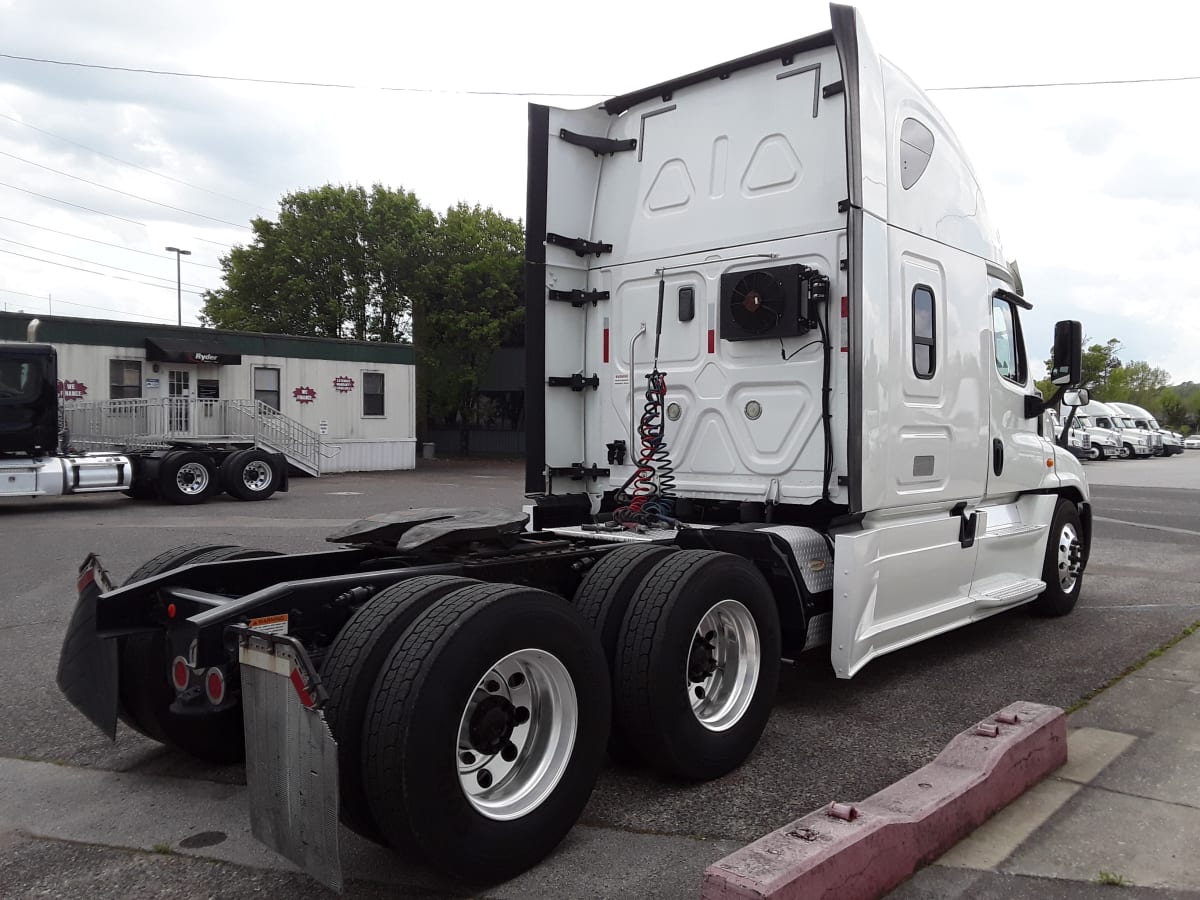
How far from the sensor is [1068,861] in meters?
3.35

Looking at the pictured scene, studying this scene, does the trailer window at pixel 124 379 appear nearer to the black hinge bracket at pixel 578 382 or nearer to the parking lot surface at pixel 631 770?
the parking lot surface at pixel 631 770

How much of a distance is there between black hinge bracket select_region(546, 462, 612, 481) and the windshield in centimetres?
1244

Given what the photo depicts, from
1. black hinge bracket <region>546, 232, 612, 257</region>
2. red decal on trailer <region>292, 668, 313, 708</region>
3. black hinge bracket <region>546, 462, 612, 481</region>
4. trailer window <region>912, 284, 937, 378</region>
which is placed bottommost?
red decal on trailer <region>292, 668, 313, 708</region>

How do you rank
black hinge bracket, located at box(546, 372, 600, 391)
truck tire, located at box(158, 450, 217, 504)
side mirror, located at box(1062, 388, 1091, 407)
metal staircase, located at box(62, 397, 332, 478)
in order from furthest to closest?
metal staircase, located at box(62, 397, 332, 478), truck tire, located at box(158, 450, 217, 504), side mirror, located at box(1062, 388, 1091, 407), black hinge bracket, located at box(546, 372, 600, 391)

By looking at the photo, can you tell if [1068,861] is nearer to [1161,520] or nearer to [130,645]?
[130,645]

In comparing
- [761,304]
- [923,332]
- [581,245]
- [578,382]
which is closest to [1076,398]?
[923,332]

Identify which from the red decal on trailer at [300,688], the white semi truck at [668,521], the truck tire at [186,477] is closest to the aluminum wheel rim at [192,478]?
the truck tire at [186,477]

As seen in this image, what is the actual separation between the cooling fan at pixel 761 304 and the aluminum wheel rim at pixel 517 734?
8.54 ft

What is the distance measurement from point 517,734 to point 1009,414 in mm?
4548

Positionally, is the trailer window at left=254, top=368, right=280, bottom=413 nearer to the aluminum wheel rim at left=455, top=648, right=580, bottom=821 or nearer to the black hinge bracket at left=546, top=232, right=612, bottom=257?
the black hinge bracket at left=546, top=232, right=612, bottom=257

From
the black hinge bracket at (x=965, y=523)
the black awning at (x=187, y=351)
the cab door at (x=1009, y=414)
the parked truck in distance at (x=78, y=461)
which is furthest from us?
the black awning at (x=187, y=351)

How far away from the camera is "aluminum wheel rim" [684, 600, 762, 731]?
418cm

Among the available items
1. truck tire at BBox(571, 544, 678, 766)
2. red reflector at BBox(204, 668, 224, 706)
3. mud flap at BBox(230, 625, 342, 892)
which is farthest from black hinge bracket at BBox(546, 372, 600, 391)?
mud flap at BBox(230, 625, 342, 892)

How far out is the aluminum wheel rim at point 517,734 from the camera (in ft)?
10.6
